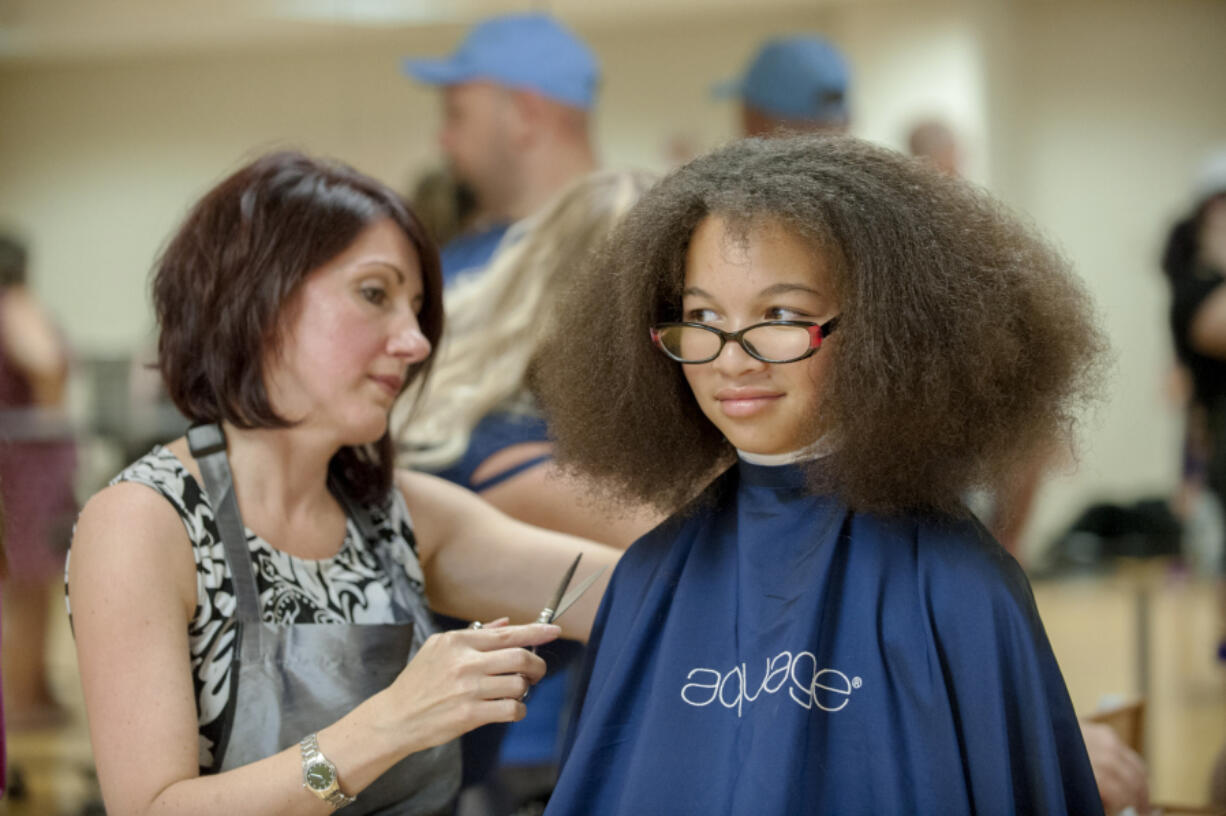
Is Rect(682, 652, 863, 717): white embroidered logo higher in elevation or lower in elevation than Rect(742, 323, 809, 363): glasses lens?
lower

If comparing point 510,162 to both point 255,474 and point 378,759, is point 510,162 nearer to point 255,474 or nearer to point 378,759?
point 255,474

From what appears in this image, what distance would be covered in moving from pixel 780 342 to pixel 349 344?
574 millimetres

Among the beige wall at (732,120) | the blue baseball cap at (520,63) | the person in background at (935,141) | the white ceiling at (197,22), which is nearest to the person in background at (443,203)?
the beige wall at (732,120)

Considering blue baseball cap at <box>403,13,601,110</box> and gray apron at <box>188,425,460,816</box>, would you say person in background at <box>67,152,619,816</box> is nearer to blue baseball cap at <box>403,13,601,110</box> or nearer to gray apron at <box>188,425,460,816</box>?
gray apron at <box>188,425,460,816</box>

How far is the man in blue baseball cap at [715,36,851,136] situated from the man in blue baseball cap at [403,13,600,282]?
Result: 512 millimetres

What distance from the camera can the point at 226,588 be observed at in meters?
1.44

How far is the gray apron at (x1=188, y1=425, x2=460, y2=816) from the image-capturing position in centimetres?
143

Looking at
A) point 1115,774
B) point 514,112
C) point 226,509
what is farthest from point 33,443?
point 1115,774

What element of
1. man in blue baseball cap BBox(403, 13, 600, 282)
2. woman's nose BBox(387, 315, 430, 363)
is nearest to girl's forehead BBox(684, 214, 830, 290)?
woman's nose BBox(387, 315, 430, 363)

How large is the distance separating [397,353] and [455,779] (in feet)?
1.76

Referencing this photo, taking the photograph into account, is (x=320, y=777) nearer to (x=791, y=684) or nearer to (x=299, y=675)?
(x=299, y=675)

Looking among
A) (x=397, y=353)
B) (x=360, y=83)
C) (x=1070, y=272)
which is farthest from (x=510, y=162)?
(x=1070, y=272)

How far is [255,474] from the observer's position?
Result: 1.54m

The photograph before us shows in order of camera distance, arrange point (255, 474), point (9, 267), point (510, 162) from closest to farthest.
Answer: point (255, 474) → point (510, 162) → point (9, 267)
